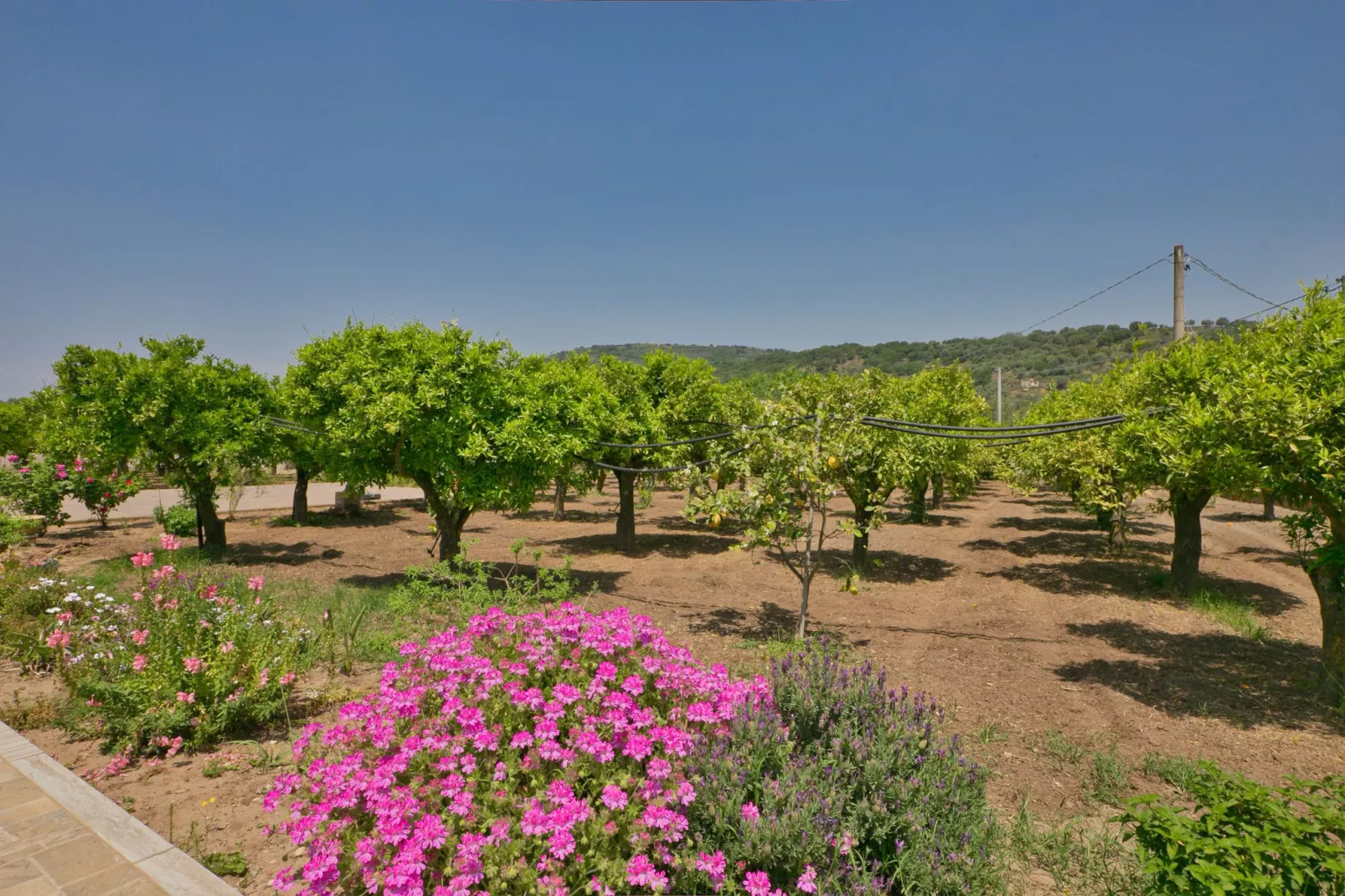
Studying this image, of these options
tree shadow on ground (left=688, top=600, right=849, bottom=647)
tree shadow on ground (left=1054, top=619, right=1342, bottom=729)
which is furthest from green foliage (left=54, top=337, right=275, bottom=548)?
tree shadow on ground (left=1054, top=619, right=1342, bottom=729)

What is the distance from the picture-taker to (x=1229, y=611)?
10.3 metres

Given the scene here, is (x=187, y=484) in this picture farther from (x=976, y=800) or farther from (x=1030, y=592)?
(x=1030, y=592)

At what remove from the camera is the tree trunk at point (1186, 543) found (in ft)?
37.0

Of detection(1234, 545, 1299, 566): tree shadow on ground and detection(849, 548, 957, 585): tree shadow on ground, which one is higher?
detection(1234, 545, 1299, 566): tree shadow on ground

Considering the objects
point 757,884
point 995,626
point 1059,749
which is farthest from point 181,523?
point 1059,749

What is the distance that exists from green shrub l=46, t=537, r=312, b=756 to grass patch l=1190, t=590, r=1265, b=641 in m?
13.3

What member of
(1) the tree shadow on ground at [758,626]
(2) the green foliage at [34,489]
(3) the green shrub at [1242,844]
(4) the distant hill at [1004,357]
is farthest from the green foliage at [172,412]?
(4) the distant hill at [1004,357]

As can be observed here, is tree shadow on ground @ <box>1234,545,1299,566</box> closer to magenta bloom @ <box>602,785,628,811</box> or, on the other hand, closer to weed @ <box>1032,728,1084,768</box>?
weed @ <box>1032,728,1084,768</box>

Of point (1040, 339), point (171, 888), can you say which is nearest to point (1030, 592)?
point (171, 888)

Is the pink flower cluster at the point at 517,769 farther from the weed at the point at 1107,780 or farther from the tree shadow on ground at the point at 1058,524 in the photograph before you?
the tree shadow on ground at the point at 1058,524

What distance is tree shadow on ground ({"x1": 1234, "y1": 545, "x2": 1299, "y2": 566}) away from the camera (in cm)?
1472

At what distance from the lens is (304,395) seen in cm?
1170

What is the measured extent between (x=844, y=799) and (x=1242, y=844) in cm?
169

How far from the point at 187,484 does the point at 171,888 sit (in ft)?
43.3
